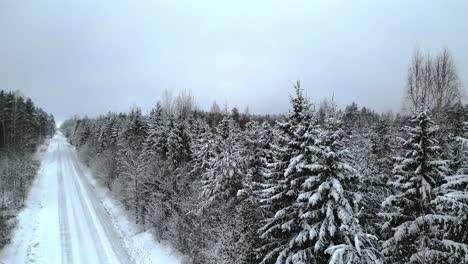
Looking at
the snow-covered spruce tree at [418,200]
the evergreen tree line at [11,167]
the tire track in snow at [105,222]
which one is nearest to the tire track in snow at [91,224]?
the tire track in snow at [105,222]

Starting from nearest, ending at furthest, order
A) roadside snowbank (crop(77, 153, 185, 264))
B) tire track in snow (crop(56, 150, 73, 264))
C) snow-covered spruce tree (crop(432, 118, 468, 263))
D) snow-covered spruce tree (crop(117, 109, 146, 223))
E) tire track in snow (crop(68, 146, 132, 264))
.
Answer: snow-covered spruce tree (crop(432, 118, 468, 263))
roadside snowbank (crop(77, 153, 185, 264))
tire track in snow (crop(56, 150, 73, 264))
tire track in snow (crop(68, 146, 132, 264))
snow-covered spruce tree (crop(117, 109, 146, 223))

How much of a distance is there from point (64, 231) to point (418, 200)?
33107 mm

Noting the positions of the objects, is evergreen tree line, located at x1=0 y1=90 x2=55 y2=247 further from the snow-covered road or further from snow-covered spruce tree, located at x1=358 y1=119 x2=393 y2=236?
snow-covered spruce tree, located at x1=358 y1=119 x2=393 y2=236

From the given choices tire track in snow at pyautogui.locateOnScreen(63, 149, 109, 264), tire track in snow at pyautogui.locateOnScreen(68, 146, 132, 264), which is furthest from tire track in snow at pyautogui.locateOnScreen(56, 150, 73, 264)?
tire track in snow at pyautogui.locateOnScreen(68, 146, 132, 264)

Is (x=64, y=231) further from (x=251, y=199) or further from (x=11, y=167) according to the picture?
(x=251, y=199)

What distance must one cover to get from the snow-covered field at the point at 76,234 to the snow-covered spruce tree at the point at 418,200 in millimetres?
18142

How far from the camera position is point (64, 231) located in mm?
30688

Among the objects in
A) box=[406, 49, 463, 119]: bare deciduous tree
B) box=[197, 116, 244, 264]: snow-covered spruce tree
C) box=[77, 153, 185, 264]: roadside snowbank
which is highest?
box=[406, 49, 463, 119]: bare deciduous tree

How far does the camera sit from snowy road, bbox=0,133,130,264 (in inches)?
976

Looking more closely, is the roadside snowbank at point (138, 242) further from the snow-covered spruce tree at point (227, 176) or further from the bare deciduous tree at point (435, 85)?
the bare deciduous tree at point (435, 85)

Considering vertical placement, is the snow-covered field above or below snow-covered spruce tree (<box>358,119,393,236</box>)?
below

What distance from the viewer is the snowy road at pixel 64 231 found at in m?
24.8

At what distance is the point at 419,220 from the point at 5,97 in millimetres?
77843

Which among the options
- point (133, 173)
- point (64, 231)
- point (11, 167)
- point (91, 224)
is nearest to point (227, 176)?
point (133, 173)
